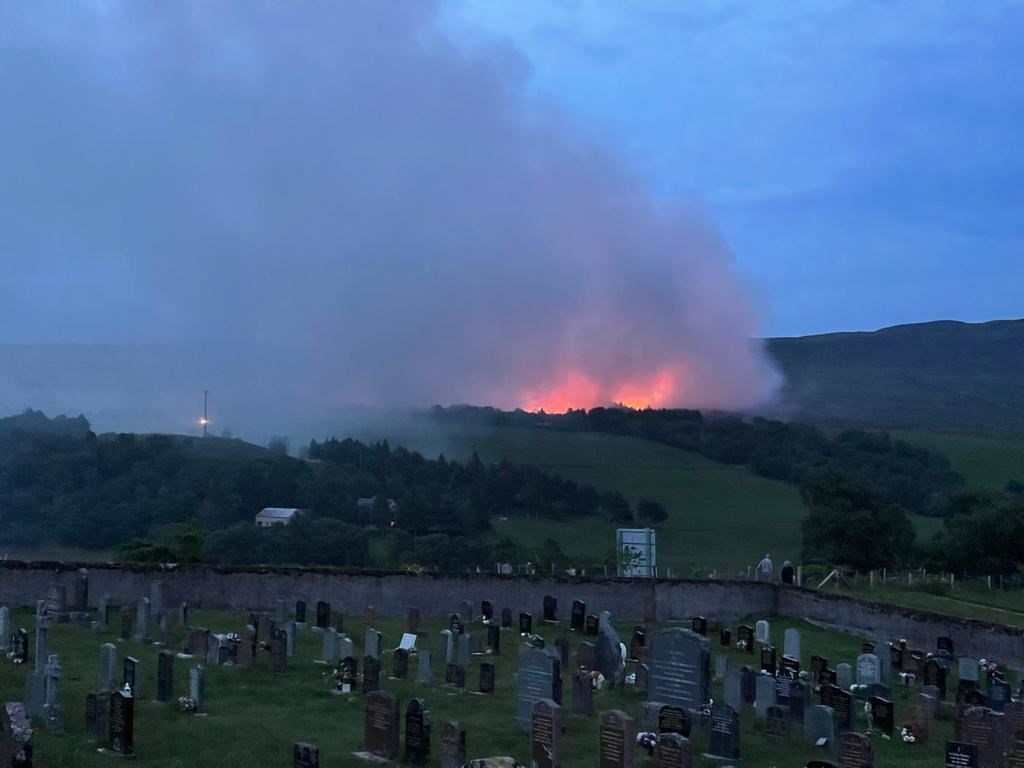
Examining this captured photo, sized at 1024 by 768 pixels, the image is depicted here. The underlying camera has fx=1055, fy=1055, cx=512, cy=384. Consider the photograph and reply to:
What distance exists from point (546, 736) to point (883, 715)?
21.9ft

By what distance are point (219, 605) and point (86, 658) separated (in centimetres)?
996

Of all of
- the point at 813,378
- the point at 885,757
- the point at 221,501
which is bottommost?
the point at 885,757

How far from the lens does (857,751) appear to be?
42.9ft

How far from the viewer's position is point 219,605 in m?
30.4

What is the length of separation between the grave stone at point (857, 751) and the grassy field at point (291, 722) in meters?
1.70

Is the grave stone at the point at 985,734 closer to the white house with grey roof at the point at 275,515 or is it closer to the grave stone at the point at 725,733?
the grave stone at the point at 725,733

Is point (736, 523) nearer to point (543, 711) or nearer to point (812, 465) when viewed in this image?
point (812, 465)

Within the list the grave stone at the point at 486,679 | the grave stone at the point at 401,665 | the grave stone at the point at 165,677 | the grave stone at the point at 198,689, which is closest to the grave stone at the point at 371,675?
the grave stone at the point at 401,665

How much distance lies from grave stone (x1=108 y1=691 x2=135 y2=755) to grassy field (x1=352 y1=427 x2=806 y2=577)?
36.9 meters

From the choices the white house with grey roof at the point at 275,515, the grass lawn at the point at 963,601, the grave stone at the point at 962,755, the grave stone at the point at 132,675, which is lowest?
the grave stone at the point at 962,755

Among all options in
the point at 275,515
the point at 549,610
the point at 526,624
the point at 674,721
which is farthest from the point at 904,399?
the point at 674,721

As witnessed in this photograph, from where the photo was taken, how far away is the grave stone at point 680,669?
56.9ft

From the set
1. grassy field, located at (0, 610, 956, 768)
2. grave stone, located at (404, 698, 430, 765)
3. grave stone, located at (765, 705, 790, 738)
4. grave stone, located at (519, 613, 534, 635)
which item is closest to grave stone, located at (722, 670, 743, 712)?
grassy field, located at (0, 610, 956, 768)

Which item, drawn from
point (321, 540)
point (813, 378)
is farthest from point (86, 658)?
point (813, 378)
